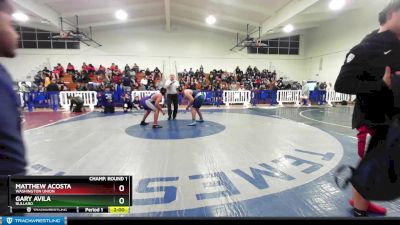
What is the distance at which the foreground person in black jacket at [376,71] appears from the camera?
2.58 feet

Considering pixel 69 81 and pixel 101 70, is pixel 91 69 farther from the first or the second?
pixel 69 81

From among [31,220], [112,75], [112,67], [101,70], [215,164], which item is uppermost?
[112,67]

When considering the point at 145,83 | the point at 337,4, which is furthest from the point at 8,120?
the point at 145,83

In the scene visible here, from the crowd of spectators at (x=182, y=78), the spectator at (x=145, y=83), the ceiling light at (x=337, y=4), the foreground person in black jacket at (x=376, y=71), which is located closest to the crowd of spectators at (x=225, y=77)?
the crowd of spectators at (x=182, y=78)

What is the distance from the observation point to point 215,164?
2469 mm

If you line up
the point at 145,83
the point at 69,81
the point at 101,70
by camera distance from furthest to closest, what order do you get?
the point at 101,70 < the point at 145,83 < the point at 69,81

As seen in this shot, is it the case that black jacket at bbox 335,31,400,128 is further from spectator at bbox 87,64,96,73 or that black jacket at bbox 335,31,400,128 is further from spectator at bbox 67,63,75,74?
spectator at bbox 87,64,96,73

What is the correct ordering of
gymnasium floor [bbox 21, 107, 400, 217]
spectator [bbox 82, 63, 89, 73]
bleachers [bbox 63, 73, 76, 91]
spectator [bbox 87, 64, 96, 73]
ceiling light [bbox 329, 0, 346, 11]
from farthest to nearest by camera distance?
spectator [bbox 87, 64, 96, 73] < spectator [bbox 82, 63, 89, 73] < bleachers [bbox 63, 73, 76, 91] < ceiling light [bbox 329, 0, 346, 11] < gymnasium floor [bbox 21, 107, 400, 217]

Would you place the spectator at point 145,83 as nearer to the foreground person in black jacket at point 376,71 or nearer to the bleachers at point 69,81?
the bleachers at point 69,81

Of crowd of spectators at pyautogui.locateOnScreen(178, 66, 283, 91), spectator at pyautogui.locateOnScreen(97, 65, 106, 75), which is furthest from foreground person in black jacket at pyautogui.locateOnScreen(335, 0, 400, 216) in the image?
spectator at pyautogui.locateOnScreen(97, 65, 106, 75)

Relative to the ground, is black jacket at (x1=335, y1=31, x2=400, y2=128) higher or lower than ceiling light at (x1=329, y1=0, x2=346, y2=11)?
lower
